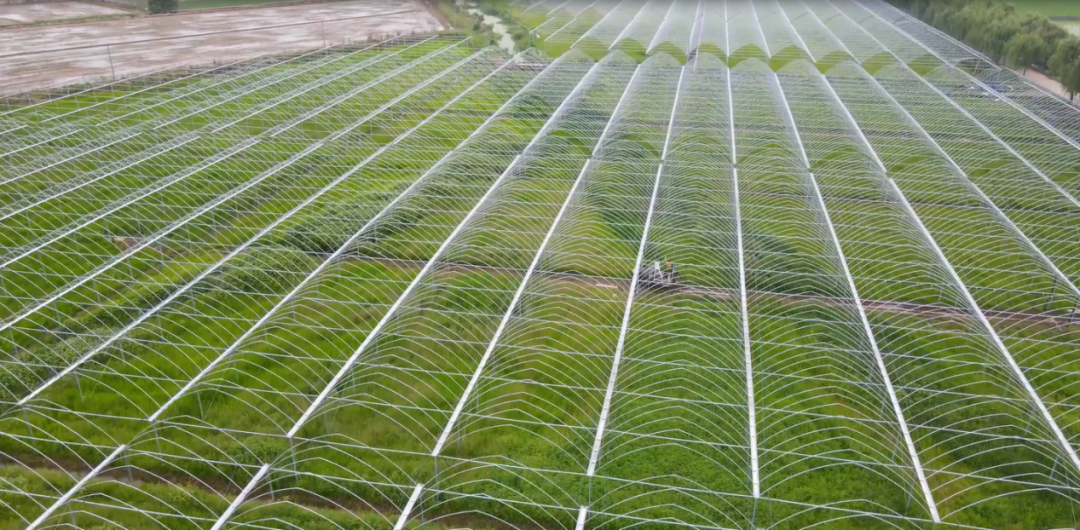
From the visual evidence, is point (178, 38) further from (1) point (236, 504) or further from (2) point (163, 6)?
→ (1) point (236, 504)

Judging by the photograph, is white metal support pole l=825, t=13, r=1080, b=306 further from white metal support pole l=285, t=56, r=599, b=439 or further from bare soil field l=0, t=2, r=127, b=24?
bare soil field l=0, t=2, r=127, b=24

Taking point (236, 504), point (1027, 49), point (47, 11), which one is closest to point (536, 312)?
point (236, 504)

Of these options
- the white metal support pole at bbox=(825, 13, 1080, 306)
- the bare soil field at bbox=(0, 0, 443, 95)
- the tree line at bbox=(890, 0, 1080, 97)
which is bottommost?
the bare soil field at bbox=(0, 0, 443, 95)

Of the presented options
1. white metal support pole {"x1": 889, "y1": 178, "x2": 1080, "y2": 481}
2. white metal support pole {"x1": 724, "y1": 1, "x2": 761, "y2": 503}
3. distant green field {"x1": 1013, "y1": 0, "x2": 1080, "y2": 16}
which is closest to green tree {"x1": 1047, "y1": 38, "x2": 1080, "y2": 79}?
white metal support pole {"x1": 724, "y1": 1, "x2": 761, "y2": 503}

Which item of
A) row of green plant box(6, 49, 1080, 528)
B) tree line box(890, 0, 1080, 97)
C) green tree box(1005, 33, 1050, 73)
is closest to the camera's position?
row of green plant box(6, 49, 1080, 528)

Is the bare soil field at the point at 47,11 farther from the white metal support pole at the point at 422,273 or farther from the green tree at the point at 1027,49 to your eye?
the green tree at the point at 1027,49

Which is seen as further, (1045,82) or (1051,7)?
(1051,7)
